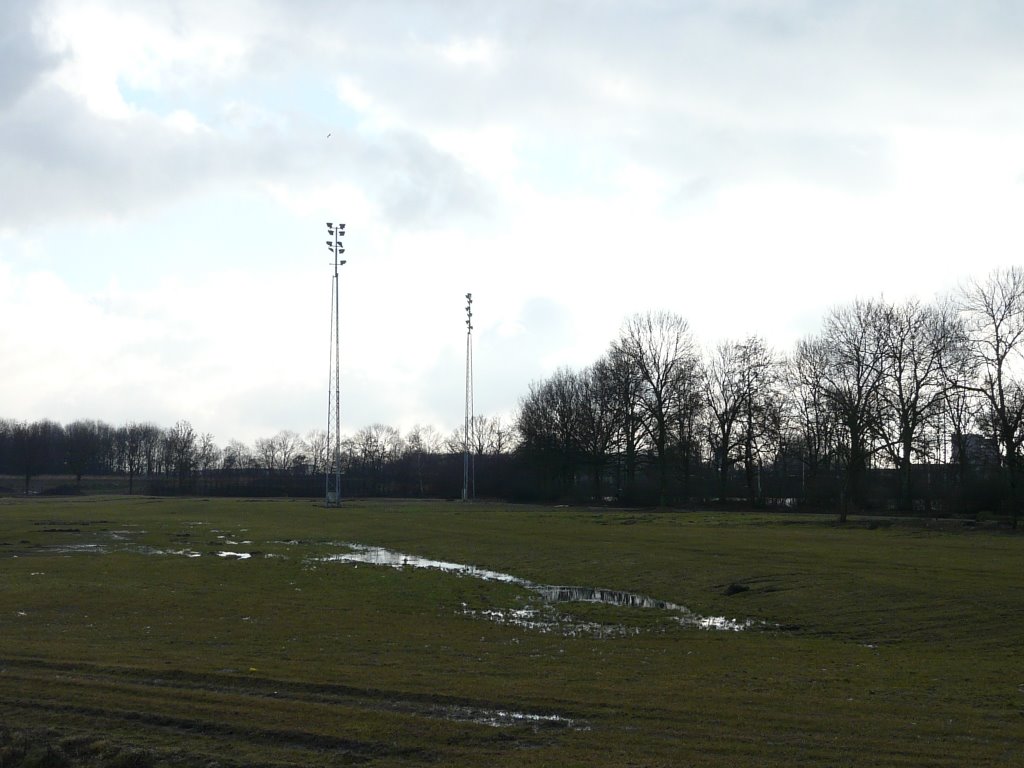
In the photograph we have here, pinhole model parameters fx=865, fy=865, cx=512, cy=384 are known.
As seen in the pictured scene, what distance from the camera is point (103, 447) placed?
189500 mm

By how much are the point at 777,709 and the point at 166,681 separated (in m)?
8.73

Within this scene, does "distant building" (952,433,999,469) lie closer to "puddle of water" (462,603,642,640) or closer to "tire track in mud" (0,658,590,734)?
"puddle of water" (462,603,642,640)

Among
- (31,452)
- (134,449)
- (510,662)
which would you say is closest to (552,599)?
(510,662)

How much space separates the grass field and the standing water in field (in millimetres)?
378

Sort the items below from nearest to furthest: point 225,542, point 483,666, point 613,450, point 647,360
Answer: point 483,666 < point 225,542 < point 647,360 < point 613,450

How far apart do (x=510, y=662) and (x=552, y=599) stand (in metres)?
10.1

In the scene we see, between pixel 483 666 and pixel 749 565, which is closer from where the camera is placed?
pixel 483 666

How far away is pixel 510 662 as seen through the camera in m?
15.1

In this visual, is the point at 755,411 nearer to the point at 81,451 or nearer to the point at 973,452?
the point at 973,452

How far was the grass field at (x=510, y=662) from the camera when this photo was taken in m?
9.97

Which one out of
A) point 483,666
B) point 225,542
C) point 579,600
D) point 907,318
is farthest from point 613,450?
point 483,666

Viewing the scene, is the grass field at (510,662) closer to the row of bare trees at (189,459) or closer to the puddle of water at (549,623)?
the puddle of water at (549,623)

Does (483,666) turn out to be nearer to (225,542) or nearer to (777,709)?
(777,709)

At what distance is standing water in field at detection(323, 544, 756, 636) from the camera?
20500mm
